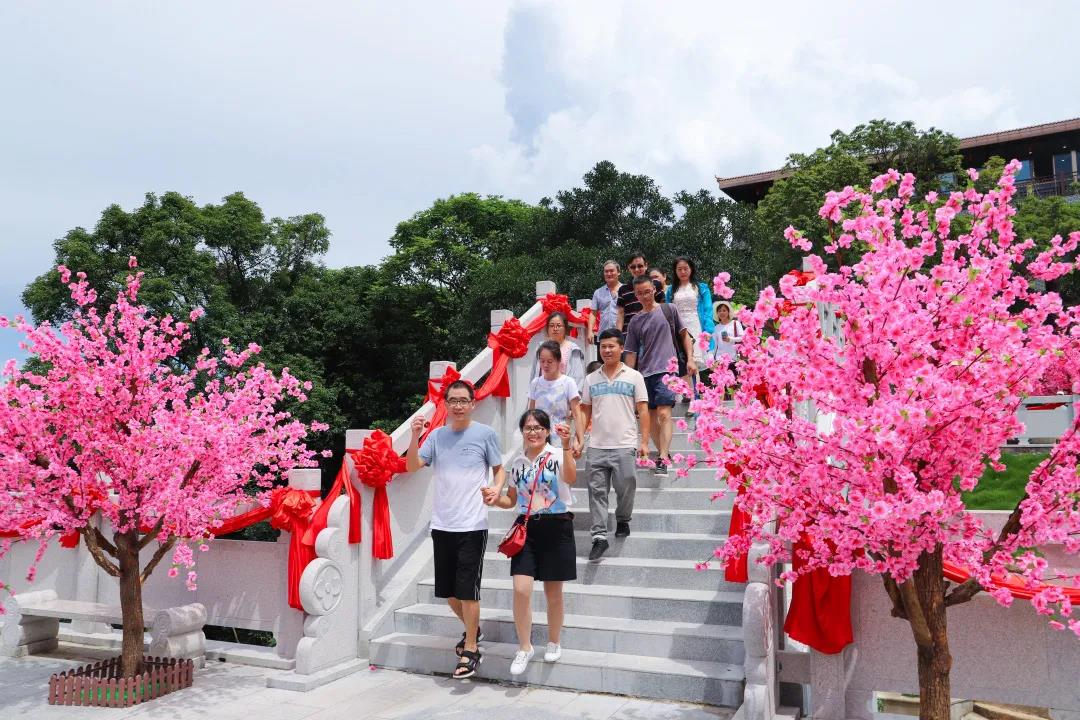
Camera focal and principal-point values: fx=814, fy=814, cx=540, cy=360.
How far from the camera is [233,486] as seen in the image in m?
5.98

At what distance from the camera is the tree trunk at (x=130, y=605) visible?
5.52 meters

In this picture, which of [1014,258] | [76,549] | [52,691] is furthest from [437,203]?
[1014,258]

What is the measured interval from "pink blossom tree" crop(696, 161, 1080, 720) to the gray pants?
7.89 ft

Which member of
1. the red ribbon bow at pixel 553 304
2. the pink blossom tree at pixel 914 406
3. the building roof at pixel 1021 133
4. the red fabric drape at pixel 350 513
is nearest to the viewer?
the pink blossom tree at pixel 914 406

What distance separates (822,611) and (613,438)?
1985mm

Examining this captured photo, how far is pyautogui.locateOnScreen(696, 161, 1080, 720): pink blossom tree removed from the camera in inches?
124

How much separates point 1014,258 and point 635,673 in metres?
3.16

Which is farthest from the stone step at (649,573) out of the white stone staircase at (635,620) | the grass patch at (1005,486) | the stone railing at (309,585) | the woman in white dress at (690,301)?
the grass patch at (1005,486)

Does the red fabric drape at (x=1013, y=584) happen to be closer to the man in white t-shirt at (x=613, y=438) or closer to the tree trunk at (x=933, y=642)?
the tree trunk at (x=933, y=642)

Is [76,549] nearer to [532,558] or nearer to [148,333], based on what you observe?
[148,333]

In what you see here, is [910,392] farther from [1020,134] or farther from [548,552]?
[1020,134]

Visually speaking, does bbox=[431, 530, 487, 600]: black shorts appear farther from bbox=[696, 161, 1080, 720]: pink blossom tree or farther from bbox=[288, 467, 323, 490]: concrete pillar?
bbox=[696, 161, 1080, 720]: pink blossom tree

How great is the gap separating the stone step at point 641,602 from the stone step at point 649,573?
1.9 inches

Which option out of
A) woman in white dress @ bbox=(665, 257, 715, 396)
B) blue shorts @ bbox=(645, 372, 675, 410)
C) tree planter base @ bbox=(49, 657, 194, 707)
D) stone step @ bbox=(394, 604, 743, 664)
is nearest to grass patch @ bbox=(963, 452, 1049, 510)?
woman in white dress @ bbox=(665, 257, 715, 396)
